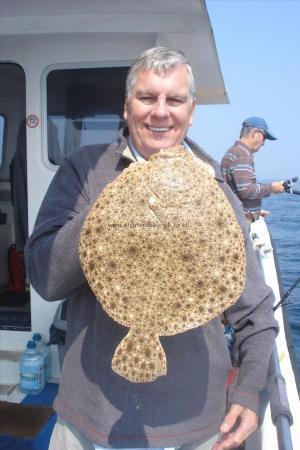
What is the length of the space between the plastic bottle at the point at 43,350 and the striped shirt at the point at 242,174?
313 centimetres

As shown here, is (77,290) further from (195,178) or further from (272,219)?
(272,219)

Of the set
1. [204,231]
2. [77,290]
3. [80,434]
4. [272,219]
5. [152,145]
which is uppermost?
[152,145]

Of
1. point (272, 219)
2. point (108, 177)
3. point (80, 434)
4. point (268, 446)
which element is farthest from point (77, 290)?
point (272, 219)

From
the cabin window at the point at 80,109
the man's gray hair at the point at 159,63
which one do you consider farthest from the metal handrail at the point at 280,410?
the cabin window at the point at 80,109

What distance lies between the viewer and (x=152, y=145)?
163 centimetres

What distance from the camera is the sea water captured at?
7.93 metres

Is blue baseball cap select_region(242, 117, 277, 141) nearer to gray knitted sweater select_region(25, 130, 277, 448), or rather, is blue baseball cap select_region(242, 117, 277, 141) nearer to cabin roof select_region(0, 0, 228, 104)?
cabin roof select_region(0, 0, 228, 104)

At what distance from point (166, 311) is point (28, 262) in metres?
0.57

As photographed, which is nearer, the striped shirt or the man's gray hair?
the man's gray hair

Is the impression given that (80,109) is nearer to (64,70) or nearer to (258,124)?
(64,70)

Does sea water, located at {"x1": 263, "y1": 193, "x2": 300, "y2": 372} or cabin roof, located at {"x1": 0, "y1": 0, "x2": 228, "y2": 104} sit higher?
cabin roof, located at {"x1": 0, "y1": 0, "x2": 228, "y2": 104}

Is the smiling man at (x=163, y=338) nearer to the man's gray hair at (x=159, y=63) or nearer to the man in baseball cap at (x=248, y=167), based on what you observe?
the man's gray hair at (x=159, y=63)

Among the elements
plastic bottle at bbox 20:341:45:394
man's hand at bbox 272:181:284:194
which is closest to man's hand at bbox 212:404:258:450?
plastic bottle at bbox 20:341:45:394

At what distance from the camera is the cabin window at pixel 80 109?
4.03 meters
